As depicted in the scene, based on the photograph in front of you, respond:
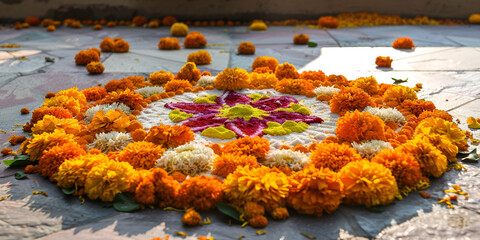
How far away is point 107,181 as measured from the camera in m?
1.79

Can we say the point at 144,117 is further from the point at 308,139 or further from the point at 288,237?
the point at 288,237

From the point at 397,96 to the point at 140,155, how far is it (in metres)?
1.83

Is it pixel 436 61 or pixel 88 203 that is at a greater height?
pixel 436 61

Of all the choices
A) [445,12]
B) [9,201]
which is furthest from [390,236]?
[445,12]

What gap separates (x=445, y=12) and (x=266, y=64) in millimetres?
4802

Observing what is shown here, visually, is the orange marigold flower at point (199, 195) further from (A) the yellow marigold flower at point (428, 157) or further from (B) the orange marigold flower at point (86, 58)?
(B) the orange marigold flower at point (86, 58)

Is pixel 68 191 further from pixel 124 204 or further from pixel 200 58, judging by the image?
pixel 200 58

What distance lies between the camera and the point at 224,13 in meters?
7.24

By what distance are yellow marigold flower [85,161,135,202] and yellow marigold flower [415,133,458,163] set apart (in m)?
1.43

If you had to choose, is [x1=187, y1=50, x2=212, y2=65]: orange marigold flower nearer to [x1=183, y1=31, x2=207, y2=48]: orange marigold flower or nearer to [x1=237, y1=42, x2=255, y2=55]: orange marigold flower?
[x1=237, y1=42, x2=255, y2=55]: orange marigold flower

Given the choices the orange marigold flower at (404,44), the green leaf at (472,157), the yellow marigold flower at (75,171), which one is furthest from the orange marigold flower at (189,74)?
the orange marigold flower at (404,44)

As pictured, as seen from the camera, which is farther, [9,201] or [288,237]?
[9,201]

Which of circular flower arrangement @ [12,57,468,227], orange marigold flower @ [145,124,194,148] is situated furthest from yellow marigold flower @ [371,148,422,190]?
orange marigold flower @ [145,124,194,148]

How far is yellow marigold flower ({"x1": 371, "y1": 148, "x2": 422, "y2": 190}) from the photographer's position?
1831 mm
